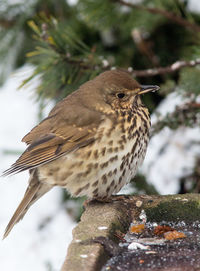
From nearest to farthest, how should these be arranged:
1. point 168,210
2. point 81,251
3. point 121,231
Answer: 1. point 81,251
2. point 121,231
3. point 168,210

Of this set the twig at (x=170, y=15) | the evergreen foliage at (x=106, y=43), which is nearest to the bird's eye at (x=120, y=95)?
the evergreen foliage at (x=106, y=43)

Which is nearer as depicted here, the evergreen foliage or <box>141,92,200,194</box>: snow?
the evergreen foliage

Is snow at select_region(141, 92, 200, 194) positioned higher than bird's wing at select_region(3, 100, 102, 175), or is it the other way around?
bird's wing at select_region(3, 100, 102, 175)

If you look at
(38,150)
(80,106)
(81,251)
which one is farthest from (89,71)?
(81,251)

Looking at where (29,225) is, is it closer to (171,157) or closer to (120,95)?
(171,157)

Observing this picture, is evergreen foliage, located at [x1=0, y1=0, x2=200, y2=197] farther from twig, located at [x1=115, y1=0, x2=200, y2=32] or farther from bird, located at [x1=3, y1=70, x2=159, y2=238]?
bird, located at [x1=3, y1=70, x2=159, y2=238]

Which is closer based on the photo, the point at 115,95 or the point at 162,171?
the point at 115,95

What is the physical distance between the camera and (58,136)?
3.68 meters

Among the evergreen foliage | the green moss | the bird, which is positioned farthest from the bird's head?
the green moss

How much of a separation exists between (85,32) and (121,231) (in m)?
2.74

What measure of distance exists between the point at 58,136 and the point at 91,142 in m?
0.24

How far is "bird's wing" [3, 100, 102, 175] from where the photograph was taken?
3549 mm

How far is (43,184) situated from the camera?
3703mm

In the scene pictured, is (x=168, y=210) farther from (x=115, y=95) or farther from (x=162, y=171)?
(x=162, y=171)
